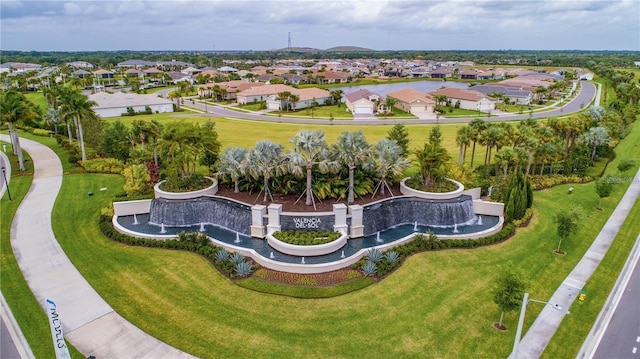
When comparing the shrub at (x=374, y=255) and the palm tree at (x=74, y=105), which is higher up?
the palm tree at (x=74, y=105)

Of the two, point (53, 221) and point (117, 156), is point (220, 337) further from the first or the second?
point (117, 156)

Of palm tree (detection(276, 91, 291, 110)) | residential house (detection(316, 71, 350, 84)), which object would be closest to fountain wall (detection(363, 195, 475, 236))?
palm tree (detection(276, 91, 291, 110))

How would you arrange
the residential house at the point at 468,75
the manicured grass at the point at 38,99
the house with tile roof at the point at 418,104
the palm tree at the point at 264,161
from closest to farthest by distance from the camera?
the palm tree at the point at 264,161 < the house with tile roof at the point at 418,104 < the manicured grass at the point at 38,99 < the residential house at the point at 468,75

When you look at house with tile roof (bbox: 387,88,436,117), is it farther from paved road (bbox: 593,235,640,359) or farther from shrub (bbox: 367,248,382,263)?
paved road (bbox: 593,235,640,359)

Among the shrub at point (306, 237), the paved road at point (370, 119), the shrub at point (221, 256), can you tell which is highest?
the paved road at point (370, 119)

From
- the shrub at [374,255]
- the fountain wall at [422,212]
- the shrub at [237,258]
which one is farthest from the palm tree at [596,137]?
the shrub at [237,258]

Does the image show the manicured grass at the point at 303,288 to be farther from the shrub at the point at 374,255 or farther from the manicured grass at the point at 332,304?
the shrub at the point at 374,255

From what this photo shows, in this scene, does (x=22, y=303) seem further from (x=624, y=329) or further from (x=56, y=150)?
(x=56, y=150)
